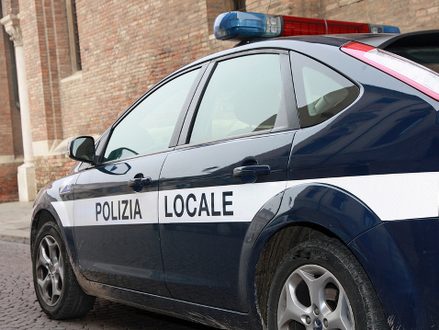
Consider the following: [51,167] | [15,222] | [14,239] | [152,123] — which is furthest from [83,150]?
[51,167]

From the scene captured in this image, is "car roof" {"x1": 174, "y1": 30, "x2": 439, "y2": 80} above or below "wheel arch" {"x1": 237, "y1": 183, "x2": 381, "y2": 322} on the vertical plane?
above

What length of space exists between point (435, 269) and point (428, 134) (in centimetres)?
49

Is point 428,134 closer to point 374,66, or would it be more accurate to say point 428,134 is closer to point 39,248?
point 374,66

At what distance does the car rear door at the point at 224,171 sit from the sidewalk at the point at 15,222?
7.57m

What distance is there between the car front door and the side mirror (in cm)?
8

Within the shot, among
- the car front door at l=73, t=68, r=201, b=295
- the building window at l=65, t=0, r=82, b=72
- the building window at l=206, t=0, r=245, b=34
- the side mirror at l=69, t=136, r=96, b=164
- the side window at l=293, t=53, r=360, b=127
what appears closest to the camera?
the side window at l=293, t=53, r=360, b=127

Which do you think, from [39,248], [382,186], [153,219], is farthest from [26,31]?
[382,186]

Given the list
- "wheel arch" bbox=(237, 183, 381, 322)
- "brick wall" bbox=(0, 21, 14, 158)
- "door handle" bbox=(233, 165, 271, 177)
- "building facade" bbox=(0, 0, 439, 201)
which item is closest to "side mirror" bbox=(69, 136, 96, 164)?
"door handle" bbox=(233, 165, 271, 177)

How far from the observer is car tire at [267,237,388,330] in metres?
2.57

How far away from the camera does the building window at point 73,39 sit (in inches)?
677

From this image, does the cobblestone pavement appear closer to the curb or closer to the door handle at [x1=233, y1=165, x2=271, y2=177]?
the door handle at [x1=233, y1=165, x2=271, y2=177]

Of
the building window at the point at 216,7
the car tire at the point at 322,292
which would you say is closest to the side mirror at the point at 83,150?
the car tire at the point at 322,292

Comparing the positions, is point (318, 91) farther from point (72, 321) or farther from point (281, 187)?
point (72, 321)

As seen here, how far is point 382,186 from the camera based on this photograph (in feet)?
8.26
